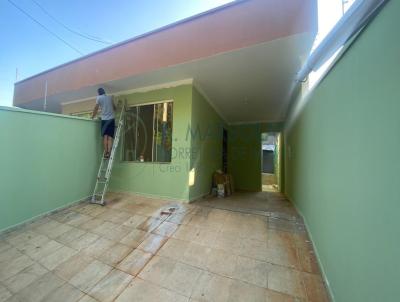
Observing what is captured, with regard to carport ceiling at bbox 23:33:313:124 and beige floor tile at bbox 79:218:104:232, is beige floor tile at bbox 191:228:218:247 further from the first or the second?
carport ceiling at bbox 23:33:313:124

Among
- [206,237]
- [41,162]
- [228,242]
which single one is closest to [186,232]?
[206,237]

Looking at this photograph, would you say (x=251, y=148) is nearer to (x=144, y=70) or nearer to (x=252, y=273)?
(x=144, y=70)

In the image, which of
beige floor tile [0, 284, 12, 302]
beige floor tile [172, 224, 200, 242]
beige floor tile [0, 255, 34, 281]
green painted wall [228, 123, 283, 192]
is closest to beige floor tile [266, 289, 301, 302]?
beige floor tile [172, 224, 200, 242]

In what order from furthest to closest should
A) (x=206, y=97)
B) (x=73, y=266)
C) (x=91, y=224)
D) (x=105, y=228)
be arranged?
(x=206, y=97), (x=91, y=224), (x=105, y=228), (x=73, y=266)

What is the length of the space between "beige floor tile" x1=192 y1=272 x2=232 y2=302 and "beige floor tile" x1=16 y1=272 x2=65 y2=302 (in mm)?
1457

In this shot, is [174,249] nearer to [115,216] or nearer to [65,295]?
[65,295]

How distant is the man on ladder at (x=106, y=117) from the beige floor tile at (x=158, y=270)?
9.29 ft

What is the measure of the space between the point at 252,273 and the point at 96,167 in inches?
151

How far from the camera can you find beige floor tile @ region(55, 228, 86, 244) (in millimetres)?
2436

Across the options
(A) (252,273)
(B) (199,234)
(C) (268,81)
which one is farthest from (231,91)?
(A) (252,273)

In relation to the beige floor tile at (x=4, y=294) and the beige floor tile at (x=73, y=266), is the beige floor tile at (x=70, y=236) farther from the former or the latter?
the beige floor tile at (x=4, y=294)

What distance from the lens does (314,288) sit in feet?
5.22

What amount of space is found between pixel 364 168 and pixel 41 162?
4.33m

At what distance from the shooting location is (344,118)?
4.51 feet
